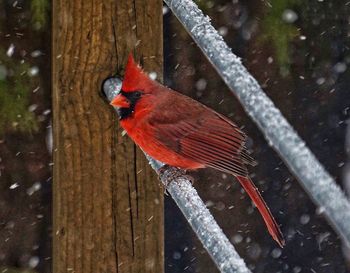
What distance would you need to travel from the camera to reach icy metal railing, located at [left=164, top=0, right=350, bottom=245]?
75 cm

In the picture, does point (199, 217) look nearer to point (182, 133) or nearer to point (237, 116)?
point (182, 133)

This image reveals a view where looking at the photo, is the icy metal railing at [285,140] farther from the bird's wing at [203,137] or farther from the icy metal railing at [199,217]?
the bird's wing at [203,137]

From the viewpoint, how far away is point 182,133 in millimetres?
2133

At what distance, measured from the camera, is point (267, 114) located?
914mm

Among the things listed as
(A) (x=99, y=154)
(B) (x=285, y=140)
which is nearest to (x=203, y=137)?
(A) (x=99, y=154)

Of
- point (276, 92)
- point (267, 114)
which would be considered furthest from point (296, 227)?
point (267, 114)

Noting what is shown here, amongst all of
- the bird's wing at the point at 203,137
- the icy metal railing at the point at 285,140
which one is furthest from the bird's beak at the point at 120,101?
the icy metal railing at the point at 285,140

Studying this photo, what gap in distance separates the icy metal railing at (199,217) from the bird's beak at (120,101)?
1 centimetres

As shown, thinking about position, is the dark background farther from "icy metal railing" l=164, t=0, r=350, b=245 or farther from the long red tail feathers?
"icy metal railing" l=164, t=0, r=350, b=245

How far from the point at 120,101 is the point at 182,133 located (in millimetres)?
324

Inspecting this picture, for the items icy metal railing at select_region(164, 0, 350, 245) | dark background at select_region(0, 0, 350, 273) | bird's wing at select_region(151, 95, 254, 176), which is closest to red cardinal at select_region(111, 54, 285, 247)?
bird's wing at select_region(151, 95, 254, 176)

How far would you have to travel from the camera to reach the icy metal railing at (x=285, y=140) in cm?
75

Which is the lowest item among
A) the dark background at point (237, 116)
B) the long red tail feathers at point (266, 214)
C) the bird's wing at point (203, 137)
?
the dark background at point (237, 116)

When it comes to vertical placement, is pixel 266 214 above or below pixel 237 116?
above
